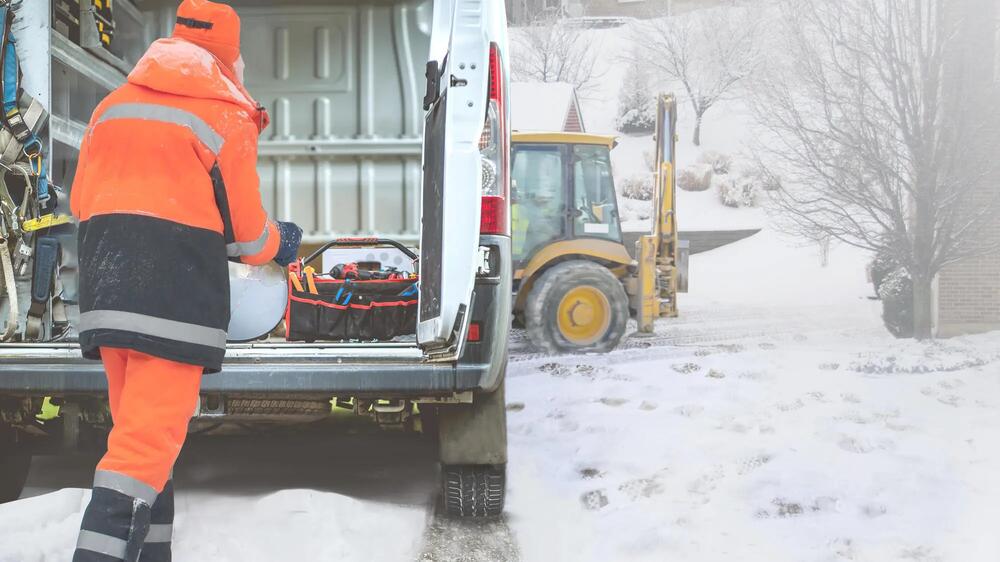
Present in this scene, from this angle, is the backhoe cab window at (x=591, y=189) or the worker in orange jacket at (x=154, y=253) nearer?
the worker in orange jacket at (x=154, y=253)

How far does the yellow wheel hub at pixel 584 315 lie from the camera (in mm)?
9867

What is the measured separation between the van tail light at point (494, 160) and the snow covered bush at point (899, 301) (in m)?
10.9

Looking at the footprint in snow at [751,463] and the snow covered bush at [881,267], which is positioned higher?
the snow covered bush at [881,267]

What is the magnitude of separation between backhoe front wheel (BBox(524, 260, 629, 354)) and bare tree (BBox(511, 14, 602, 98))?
31503 millimetres

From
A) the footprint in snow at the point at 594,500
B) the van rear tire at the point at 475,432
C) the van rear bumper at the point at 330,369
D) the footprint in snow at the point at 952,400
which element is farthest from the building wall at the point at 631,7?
the van rear bumper at the point at 330,369

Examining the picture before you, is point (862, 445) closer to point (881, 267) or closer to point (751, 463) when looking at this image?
point (751, 463)

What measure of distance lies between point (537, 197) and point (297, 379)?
7181mm

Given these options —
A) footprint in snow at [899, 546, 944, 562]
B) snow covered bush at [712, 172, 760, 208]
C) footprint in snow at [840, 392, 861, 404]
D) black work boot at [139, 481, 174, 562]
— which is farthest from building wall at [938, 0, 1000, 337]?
snow covered bush at [712, 172, 760, 208]

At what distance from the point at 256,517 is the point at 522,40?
133 ft

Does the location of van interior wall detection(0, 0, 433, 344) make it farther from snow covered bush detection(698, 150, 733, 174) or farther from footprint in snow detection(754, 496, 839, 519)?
snow covered bush detection(698, 150, 733, 174)

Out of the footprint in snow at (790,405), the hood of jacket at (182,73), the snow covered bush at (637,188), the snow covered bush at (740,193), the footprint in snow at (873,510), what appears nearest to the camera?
the hood of jacket at (182,73)

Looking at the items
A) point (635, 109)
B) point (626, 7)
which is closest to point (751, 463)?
point (635, 109)

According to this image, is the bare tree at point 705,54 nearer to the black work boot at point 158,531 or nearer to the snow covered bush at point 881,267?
the snow covered bush at point 881,267

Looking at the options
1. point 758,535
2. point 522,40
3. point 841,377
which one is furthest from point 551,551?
point 522,40
